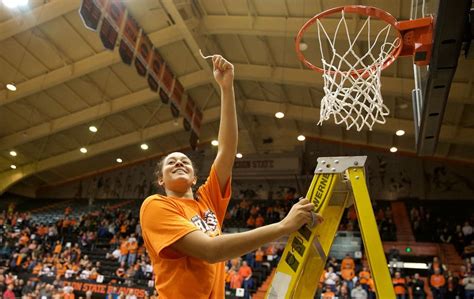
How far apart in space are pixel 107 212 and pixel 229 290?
1354 cm

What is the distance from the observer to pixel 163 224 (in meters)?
1.67

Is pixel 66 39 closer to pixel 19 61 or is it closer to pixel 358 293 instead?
pixel 19 61

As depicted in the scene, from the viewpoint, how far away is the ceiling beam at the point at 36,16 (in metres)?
12.3

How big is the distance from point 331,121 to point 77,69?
1046 cm

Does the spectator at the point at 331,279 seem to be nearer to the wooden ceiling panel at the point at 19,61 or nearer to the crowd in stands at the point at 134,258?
the crowd in stands at the point at 134,258

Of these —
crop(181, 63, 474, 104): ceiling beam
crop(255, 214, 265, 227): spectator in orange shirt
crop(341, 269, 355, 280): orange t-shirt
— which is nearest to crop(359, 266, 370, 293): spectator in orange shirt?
crop(341, 269, 355, 280): orange t-shirt

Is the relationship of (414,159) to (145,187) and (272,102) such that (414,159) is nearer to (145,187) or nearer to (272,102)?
(272,102)

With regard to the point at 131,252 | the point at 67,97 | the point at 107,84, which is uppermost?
the point at 107,84

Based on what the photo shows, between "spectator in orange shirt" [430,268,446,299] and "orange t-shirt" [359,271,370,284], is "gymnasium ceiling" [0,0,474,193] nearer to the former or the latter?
"spectator in orange shirt" [430,268,446,299]

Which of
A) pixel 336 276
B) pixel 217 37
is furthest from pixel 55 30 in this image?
pixel 336 276

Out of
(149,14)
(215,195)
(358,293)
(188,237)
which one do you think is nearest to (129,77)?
(149,14)

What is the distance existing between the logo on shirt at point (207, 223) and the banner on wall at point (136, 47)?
877cm

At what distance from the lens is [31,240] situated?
1873 centimetres

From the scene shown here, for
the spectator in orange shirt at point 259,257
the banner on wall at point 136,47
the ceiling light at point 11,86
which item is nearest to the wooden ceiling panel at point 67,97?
the ceiling light at point 11,86
